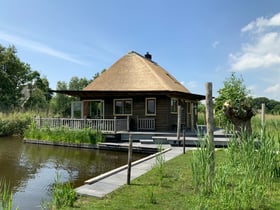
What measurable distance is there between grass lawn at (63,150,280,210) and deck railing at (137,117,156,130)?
11.3 metres

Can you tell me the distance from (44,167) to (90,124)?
6.45 metres

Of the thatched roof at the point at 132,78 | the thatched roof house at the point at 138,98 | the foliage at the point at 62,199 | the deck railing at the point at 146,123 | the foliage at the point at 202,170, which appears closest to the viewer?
the foliage at the point at 202,170

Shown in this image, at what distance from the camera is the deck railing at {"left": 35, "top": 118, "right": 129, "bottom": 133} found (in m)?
16.3

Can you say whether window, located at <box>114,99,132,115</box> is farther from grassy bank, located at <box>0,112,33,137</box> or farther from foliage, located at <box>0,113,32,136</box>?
foliage, located at <box>0,113,32,136</box>

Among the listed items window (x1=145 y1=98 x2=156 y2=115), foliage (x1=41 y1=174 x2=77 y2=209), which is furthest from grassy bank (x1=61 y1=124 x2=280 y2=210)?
window (x1=145 y1=98 x2=156 y2=115)

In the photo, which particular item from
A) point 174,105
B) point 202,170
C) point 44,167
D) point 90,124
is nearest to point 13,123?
point 90,124

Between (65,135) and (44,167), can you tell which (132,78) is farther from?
(44,167)

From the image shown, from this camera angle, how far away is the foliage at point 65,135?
49.8 feet

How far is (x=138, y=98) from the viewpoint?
18781 mm

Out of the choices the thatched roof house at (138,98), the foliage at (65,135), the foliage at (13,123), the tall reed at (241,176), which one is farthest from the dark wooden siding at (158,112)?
the tall reed at (241,176)

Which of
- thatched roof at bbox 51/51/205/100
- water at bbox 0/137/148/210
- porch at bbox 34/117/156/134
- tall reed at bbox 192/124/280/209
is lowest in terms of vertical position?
water at bbox 0/137/148/210

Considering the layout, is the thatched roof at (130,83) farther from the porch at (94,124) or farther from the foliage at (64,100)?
the foliage at (64,100)

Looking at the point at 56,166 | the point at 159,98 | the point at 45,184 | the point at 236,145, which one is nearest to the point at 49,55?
the point at 159,98

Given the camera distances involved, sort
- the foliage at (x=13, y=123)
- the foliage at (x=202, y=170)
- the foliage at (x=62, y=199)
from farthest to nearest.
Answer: the foliage at (x=13, y=123)
the foliage at (x=62, y=199)
the foliage at (x=202, y=170)
